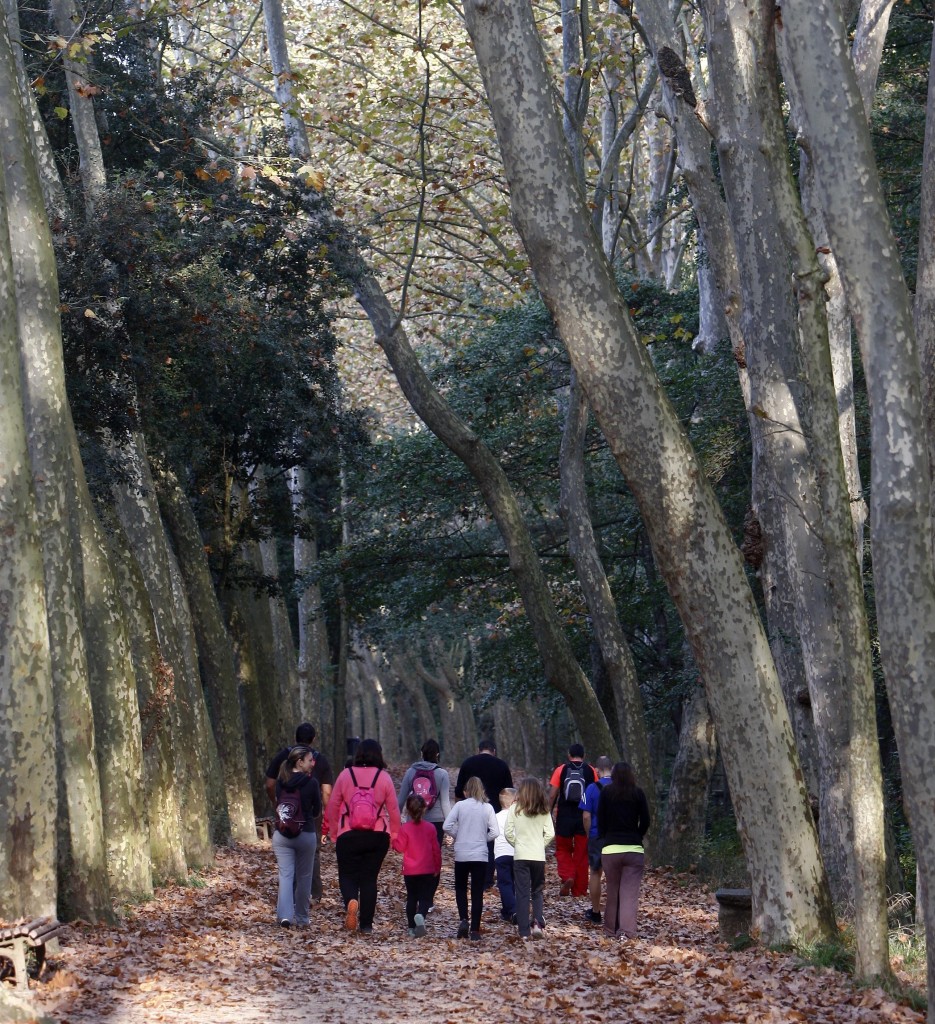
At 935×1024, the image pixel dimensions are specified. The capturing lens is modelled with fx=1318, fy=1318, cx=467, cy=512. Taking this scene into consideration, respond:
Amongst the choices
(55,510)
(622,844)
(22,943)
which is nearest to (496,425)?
(622,844)

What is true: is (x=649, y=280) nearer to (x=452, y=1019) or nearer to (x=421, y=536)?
(x=421, y=536)

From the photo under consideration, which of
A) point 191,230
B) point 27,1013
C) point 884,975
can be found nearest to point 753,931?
point 884,975

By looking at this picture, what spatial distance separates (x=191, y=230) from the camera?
1762 centimetres

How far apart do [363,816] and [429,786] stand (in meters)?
1.28

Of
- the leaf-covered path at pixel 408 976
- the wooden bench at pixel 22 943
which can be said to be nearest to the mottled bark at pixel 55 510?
the leaf-covered path at pixel 408 976

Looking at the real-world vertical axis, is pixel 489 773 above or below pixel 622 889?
above

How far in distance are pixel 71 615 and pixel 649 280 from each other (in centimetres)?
1581

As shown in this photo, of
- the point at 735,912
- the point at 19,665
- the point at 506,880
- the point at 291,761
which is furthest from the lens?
the point at 506,880

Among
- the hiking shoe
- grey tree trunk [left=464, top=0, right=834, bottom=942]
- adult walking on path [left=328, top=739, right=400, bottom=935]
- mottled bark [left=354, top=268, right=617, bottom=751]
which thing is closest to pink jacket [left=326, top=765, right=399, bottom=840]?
adult walking on path [left=328, top=739, right=400, bottom=935]

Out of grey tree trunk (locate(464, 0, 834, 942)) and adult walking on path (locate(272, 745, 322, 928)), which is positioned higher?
grey tree trunk (locate(464, 0, 834, 942))

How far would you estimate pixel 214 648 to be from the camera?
1967 centimetres

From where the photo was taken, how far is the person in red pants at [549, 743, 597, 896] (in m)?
14.8

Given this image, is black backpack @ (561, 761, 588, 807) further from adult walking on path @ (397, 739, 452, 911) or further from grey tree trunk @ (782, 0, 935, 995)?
grey tree trunk @ (782, 0, 935, 995)

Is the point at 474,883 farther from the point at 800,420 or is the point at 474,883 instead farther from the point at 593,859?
the point at 800,420
